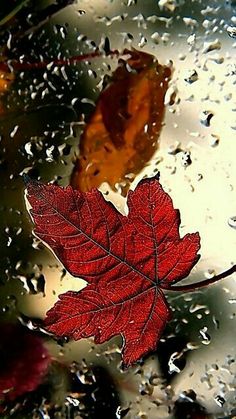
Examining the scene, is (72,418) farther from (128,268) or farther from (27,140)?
(27,140)

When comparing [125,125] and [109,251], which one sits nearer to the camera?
[109,251]

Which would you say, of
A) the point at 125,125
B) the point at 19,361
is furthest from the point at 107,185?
the point at 19,361

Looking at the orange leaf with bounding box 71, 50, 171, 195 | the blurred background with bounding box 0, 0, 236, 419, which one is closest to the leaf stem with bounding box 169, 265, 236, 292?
the blurred background with bounding box 0, 0, 236, 419

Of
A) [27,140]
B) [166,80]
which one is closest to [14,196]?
[27,140]

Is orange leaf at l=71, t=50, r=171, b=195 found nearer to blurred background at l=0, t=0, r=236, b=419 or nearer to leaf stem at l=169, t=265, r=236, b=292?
blurred background at l=0, t=0, r=236, b=419

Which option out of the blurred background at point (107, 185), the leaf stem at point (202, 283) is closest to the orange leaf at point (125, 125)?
the blurred background at point (107, 185)

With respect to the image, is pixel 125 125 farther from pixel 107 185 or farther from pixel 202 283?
pixel 202 283

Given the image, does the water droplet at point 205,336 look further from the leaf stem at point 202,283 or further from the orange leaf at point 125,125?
the orange leaf at point 125,125
